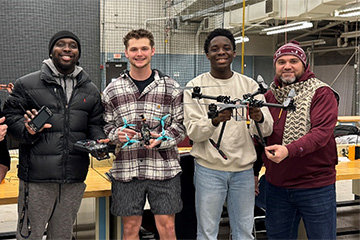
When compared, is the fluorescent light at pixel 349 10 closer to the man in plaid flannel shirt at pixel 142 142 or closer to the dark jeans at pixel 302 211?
the dark jeans at pixel 302 211

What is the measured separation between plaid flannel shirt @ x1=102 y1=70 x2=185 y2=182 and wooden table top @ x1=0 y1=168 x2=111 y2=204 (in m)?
0.49

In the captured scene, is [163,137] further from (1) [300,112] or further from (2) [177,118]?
(1) [300,112]

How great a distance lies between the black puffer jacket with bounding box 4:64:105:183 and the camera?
2248 mm

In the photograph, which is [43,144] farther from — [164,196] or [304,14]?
[304,14]

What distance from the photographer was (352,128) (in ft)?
13.9

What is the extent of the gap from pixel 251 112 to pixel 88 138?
0.90 metres

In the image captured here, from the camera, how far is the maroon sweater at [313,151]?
2.21m

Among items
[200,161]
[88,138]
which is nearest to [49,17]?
[88,138]

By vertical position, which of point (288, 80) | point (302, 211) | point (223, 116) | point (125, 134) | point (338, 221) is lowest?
point (338, 221)

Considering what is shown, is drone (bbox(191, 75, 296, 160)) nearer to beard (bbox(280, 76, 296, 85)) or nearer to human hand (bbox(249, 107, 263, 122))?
human hand (bbox(249, 107, 263, 122))

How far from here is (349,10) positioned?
7.13 metres

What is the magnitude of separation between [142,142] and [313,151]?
90 cm

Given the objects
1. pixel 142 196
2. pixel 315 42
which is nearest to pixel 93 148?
pixel 142 196

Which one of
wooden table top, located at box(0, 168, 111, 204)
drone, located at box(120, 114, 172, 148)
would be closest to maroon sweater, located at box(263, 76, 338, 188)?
drone, located at box(120, 114, 172, 148)
